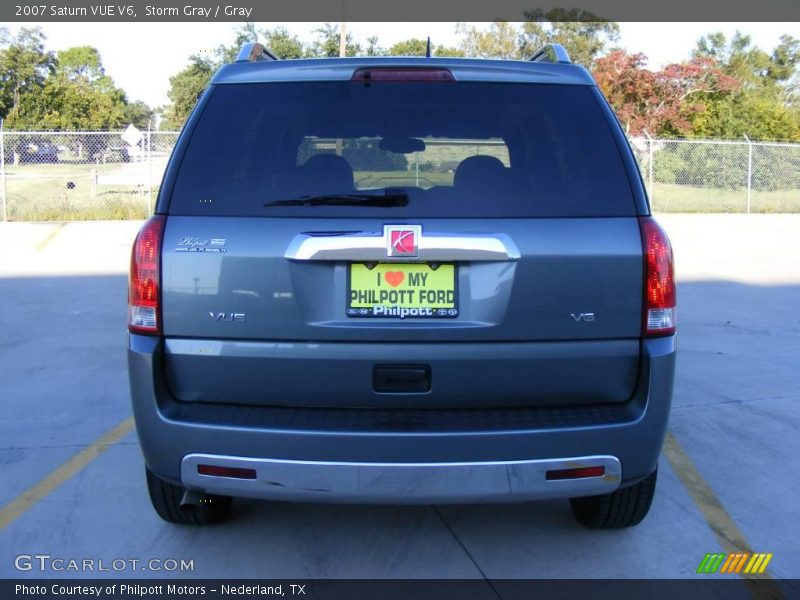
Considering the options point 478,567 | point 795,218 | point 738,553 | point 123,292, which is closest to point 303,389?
point 478,567

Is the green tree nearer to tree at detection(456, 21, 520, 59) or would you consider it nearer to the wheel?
tree at detection(456, 21, 520, 59)

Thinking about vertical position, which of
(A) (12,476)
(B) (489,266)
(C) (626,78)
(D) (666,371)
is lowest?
(A) (12,476)

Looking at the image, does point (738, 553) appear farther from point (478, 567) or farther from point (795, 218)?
point (795, 218)

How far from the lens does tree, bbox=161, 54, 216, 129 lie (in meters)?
40.5

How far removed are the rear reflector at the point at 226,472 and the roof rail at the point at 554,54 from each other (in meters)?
2.11

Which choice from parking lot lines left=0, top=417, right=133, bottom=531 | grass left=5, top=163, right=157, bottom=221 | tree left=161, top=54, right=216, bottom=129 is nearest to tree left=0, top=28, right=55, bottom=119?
tree left=161, top=54, right=216, bottom=129

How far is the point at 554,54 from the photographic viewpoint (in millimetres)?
3754

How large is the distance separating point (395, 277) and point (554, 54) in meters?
1.49

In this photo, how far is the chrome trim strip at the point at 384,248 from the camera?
290 cm

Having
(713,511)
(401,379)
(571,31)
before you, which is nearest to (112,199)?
(713,511)

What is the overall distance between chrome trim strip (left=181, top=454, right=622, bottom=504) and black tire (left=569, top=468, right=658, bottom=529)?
75cm

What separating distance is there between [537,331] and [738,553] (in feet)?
5.12

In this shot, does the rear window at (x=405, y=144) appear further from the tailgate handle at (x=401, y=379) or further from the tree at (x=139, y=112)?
the tree at (x=139, y=112)

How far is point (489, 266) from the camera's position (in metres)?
2.95
